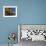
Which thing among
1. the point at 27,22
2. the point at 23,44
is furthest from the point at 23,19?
the point at 23,44

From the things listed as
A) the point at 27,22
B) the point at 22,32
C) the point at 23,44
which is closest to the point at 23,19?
the point at 27,22

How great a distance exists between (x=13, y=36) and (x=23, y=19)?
0.69 meters

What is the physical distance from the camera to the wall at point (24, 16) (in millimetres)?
4641

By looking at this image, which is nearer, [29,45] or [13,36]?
[29,45]

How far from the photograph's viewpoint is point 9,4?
463 centimetres

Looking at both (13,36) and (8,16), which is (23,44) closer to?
(13,36)

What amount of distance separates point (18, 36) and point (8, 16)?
0.77 metres

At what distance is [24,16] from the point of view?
4.66 metres

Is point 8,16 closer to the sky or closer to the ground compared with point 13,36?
closer to the sky

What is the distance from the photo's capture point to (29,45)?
160 inches

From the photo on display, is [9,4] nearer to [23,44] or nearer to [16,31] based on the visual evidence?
[16,31]

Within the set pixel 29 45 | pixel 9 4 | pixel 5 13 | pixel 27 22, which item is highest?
pixel 9 4

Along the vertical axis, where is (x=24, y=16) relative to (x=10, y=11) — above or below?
below

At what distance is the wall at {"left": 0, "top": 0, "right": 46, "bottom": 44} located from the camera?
4641mm
